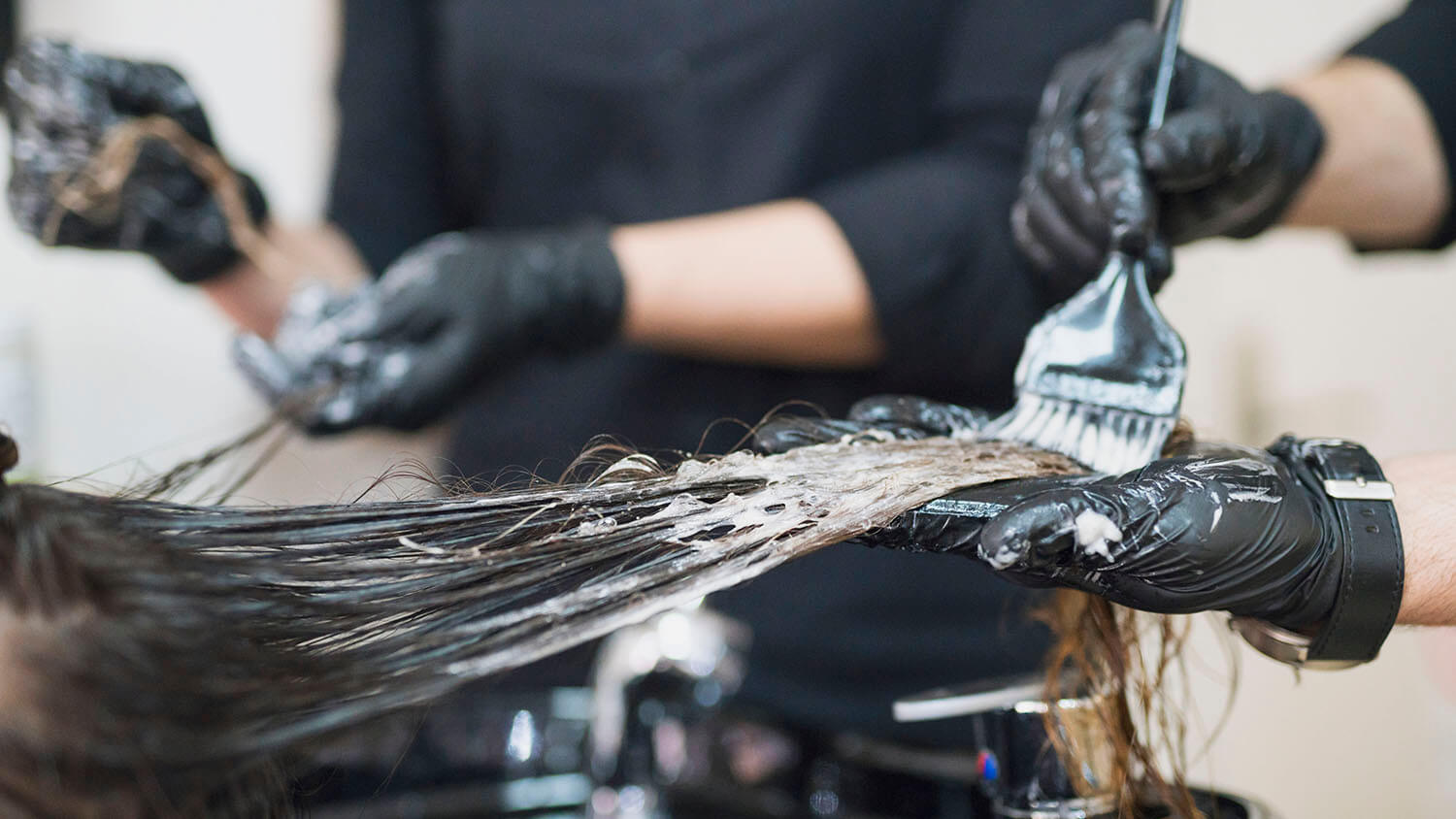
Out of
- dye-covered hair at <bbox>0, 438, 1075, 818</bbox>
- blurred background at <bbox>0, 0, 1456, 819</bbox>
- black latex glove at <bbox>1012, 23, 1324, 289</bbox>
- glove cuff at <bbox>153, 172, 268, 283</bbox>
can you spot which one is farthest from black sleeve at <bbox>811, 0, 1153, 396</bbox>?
glove cuff at <bbox>153, 172, 268, 283</bbox>

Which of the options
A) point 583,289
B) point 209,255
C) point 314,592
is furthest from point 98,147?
point 314,592

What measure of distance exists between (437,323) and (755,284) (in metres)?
0.29

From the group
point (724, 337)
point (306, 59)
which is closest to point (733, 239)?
point (724, 337)

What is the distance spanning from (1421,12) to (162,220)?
120 centimetres

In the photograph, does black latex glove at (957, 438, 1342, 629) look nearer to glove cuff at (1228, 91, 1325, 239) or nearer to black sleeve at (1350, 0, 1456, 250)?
glove cuff at (1228, 91, 1325, 239)

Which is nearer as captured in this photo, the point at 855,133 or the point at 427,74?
the point at 855,133

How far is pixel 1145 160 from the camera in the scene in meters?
0.61

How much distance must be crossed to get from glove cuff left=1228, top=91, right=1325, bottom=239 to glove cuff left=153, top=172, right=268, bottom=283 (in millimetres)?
955

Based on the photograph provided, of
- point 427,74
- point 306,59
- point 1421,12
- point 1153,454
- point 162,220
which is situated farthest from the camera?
point 306,59

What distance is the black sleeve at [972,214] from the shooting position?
0.85 metres

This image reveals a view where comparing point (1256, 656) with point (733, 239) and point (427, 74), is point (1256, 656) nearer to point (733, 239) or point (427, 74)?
point (733, 239)

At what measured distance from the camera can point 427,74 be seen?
1205 mm

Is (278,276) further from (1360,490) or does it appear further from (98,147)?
(1360,490)

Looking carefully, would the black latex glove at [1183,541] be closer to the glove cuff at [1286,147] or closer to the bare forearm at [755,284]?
the glove cuff at [1286,147]
